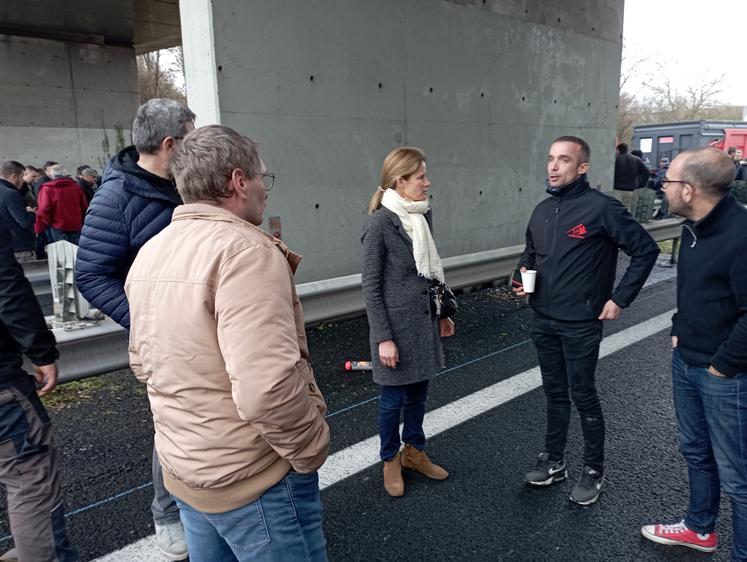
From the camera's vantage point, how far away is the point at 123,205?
2.54 meters

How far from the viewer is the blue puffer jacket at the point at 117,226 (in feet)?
8.32

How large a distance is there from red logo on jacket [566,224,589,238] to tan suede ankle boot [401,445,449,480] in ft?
5.03

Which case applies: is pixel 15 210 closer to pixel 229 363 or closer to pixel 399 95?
pixel 399 95

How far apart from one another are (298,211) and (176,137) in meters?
3.27

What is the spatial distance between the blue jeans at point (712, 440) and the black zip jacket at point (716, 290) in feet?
0.32

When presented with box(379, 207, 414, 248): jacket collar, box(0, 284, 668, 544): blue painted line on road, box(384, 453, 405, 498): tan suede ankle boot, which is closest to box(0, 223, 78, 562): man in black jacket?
box(0, 284, 668, 544): blue painted line on road

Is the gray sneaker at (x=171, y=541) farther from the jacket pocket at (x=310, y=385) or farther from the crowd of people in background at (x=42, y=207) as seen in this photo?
the crowd of people in background at (x=42, y=207)

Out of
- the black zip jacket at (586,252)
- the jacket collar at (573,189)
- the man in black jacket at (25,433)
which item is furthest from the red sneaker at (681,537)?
the man in black jacket at (25,433)

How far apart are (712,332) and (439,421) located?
201 centimetres

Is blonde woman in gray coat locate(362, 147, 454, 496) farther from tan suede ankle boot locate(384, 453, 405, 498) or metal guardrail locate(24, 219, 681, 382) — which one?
metal guardrail locate(24, 219, 681, 382)

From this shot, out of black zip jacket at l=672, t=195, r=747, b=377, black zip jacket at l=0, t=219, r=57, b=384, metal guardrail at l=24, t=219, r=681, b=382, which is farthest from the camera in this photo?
metal guardrail at l=24, t=219, r=681, b=382

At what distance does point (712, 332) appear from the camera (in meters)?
2.50

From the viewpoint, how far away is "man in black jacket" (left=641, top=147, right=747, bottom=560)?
7.88ft

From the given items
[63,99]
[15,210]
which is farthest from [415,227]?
[63,99]
